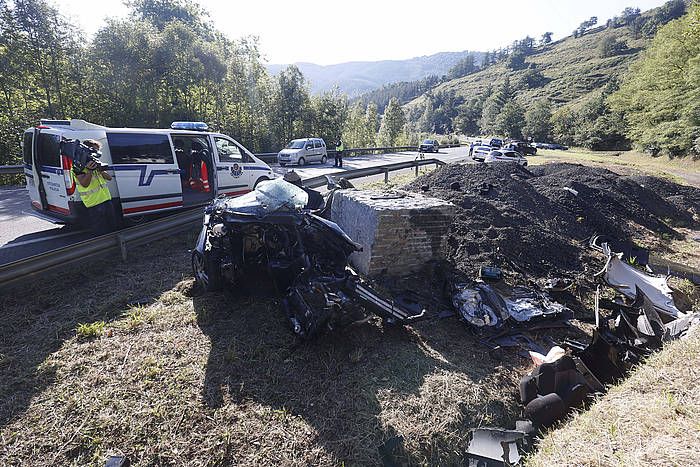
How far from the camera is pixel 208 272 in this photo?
405 centimetres

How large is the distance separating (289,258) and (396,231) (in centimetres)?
169

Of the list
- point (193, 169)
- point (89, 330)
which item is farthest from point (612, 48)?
point (89, 330)

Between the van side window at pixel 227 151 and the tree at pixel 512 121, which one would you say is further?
the tree at pixel 512 121

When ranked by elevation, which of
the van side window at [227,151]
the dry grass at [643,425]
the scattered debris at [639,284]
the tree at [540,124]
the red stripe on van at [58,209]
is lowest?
the scattered debris at [639,284]

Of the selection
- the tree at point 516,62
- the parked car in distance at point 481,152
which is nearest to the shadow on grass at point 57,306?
the parked car in distance at point 481,152

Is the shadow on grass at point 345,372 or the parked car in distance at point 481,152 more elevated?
the parked car in distance at point 481,152

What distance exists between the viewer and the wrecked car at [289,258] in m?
3.40

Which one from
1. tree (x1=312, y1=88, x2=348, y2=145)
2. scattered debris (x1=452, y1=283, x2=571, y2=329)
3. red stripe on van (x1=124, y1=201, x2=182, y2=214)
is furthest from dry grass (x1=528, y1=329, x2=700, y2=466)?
tree (x1=312, y1=88, x2=348, y2=145)

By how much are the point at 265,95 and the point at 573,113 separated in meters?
54.3

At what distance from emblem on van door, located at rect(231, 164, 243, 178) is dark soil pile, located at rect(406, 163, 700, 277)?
4.57 metres

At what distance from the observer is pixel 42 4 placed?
12.0 m

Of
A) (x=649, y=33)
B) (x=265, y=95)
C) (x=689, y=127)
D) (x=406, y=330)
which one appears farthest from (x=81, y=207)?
(x=649, y=33)

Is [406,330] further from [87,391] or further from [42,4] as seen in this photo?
[42,4]

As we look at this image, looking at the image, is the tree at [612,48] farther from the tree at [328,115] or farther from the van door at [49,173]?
the van door at [49,173]
